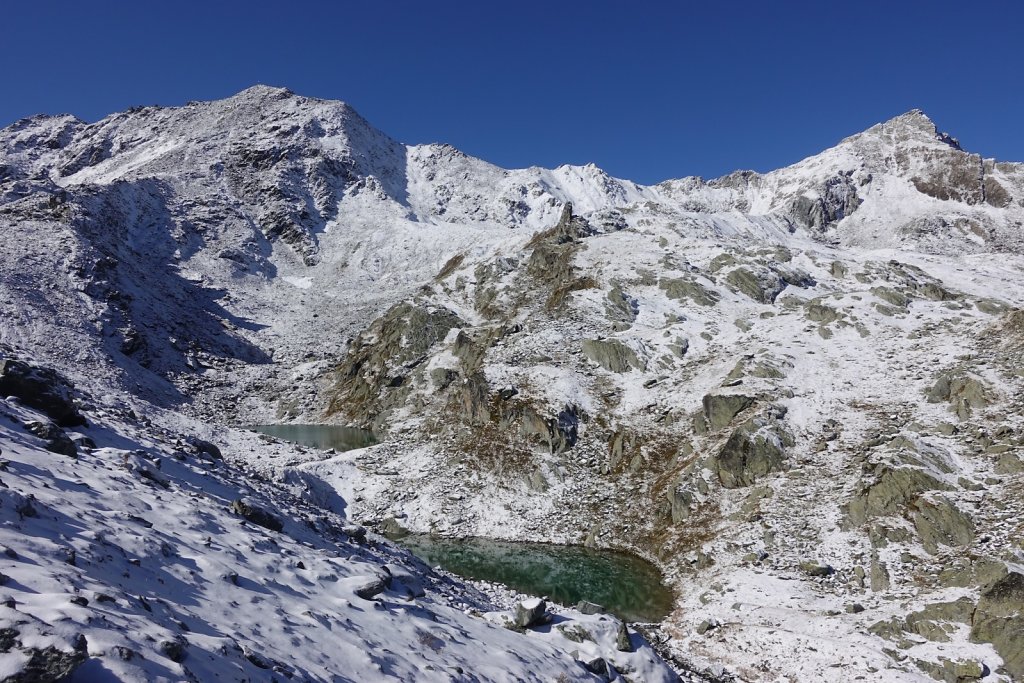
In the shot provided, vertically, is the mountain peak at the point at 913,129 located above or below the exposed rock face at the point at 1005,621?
above

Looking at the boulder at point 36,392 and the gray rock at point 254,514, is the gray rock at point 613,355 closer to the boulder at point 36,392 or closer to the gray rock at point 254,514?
the gray rock at point 254,514

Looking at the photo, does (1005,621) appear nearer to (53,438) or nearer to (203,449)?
(53,438)

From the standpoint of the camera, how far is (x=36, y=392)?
59.9 feet

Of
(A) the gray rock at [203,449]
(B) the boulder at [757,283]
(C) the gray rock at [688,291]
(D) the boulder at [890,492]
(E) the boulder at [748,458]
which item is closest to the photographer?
(A) the gray rock at [203,449]

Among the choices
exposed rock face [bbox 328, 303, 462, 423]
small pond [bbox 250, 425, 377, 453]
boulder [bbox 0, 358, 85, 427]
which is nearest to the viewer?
boulder [bbox 0, 358, 85, 427]

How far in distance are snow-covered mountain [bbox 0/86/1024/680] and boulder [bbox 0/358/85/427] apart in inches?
50.0

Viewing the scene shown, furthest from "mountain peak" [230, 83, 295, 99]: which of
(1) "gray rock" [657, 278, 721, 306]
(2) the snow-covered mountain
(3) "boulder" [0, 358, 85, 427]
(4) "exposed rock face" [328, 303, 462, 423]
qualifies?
(3) "boulder" [0, 358, 85, 427]

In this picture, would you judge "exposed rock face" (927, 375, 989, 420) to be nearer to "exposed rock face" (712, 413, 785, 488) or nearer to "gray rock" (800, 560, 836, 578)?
"exposed rock face" (712, 413, 785, 488)

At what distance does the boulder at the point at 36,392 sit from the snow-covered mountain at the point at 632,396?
A: 1269 millimetres

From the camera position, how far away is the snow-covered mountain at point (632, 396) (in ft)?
77.5

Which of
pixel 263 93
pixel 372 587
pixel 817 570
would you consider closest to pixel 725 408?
pixel 817 570

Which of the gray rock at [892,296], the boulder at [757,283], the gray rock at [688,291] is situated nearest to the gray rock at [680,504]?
the gray rock at [688,291]

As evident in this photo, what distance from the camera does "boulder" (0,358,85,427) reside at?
17672 mm

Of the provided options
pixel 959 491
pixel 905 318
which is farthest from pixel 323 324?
pixel 959 491
